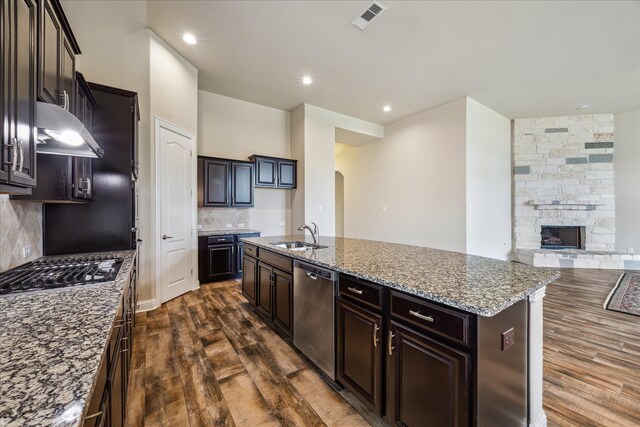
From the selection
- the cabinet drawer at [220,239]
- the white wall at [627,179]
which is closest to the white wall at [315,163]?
the cabinet drawer at [220,239]

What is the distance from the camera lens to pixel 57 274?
159cm

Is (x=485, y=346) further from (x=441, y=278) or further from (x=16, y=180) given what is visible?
(x=16, y=180)

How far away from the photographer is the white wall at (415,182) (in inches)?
204

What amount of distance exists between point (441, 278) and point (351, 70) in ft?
12.5

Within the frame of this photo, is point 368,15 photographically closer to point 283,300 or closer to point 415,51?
point 415,51

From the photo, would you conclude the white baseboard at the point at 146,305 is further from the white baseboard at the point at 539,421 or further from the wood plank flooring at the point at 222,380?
the white baseboard at the point at 539,421

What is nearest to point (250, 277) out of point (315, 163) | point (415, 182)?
point (315, 163)

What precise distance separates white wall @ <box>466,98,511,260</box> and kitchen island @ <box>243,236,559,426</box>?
3.82m

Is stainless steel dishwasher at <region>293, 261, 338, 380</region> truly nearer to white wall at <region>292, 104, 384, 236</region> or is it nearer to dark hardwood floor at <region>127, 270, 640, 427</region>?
dark hardwood floor at <region>127, 270, 640, 427</region>

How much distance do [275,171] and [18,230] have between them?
148 inches

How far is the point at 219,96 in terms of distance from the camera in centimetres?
509

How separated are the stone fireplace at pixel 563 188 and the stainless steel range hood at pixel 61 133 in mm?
7592

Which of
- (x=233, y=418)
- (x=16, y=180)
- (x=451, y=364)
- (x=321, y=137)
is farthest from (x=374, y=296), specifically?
(x=321, y=137)

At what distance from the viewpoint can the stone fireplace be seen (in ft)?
19.4
